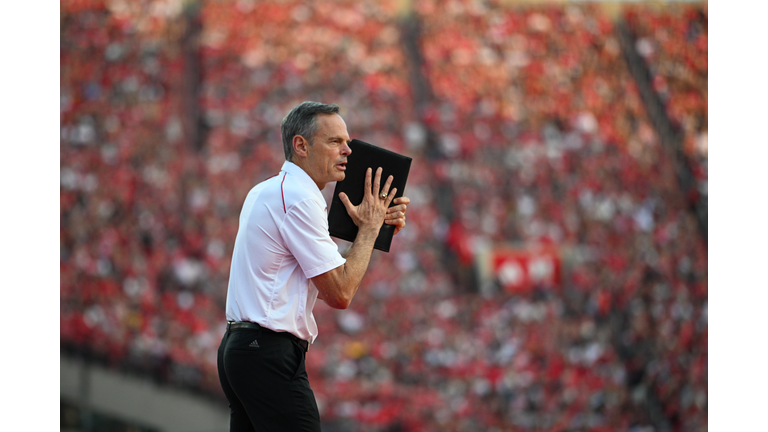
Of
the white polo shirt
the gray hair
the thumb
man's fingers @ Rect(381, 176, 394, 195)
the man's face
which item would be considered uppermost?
the gray hair

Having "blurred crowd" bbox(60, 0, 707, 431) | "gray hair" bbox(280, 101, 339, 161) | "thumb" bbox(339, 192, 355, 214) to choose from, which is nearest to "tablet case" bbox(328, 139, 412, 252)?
"thumb" bbox(339, 192, 355, 214)

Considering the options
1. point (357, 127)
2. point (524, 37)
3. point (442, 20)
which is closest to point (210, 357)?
point (357, 127)

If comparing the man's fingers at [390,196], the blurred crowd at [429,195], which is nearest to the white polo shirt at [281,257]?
the man's fingers at [390,196]

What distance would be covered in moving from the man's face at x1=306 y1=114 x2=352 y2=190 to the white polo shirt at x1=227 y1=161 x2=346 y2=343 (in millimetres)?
75

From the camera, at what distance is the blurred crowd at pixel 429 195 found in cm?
477

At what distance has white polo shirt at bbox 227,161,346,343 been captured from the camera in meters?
1.56

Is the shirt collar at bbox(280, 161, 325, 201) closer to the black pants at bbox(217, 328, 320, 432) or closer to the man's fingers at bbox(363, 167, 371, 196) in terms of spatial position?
the man's fingers at bbox(363, 167, 371, 196)

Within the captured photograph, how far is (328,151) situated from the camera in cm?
170

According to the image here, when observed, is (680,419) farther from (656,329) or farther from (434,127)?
(434,127)

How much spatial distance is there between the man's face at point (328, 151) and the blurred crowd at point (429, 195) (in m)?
3.39

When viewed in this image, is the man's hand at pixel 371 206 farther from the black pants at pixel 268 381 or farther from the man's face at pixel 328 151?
the black pants at pixel 268 381

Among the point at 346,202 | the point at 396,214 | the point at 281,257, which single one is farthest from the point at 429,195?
the point at 281,257

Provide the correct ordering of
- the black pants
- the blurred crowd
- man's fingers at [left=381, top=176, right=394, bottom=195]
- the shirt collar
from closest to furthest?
the black pants
the shirt collar
man's fingers at [left=381, top=176, right=394, bottom=195]
the blurred crowd

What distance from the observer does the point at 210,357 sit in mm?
4750
